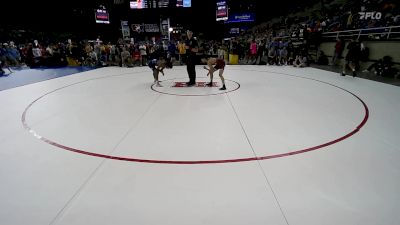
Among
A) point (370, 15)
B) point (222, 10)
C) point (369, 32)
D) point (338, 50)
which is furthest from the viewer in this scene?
point (222, 10)

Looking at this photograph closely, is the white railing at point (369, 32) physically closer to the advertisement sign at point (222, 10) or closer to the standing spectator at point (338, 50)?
the standing spectator at point (338, 50)

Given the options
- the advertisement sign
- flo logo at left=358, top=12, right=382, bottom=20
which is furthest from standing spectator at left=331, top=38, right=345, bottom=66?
the advertisement sign

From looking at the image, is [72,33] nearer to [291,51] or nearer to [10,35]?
[10,35]

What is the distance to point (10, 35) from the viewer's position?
29.7 metres

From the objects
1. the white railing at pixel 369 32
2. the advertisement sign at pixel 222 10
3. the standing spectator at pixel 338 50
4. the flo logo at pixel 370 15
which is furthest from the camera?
the advertisement sign at pixel 222 10

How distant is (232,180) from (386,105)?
16.4 ft

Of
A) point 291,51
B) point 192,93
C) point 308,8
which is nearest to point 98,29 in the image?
point 308,8

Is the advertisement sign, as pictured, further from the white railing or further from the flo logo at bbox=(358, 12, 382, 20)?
the flo logo at bbox=(358, 12, 382, 20)

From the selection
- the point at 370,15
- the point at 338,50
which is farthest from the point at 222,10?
the point at 338,50

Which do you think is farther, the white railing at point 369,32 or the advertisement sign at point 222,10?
the advertisement sign at point 222,10

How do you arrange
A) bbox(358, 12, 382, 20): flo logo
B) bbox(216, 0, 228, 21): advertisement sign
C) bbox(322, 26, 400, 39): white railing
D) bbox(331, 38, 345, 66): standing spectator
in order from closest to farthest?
bbox(322, 26, 400, 39): white railing < bbox(331, 38, 345, 66): standing spectator < bbox(358, 12, 382, 20): flo logo < bbox(216, 0, 228, 21): advertisement sign

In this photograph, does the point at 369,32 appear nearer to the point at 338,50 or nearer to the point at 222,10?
the point at 338,50

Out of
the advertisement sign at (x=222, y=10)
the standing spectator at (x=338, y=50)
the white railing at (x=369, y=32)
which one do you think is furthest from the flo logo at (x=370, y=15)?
the advertisement sign at (x=222, y=10)

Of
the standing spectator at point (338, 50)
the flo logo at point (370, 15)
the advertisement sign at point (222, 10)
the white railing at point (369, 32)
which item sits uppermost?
the advertisement sign at point (222, 10)
